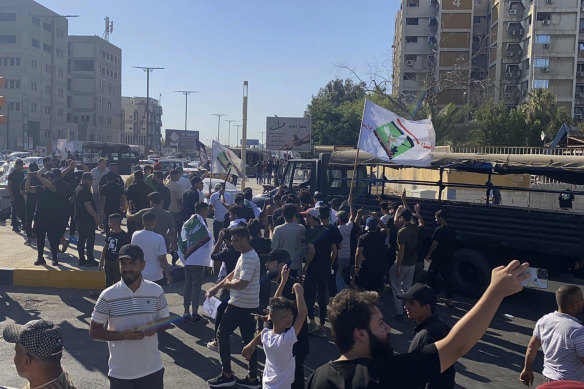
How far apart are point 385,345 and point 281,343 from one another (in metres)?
2.01

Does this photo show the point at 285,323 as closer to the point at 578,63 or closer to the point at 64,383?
the point at 64,383

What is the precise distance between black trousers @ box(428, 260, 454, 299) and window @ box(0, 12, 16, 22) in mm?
80162

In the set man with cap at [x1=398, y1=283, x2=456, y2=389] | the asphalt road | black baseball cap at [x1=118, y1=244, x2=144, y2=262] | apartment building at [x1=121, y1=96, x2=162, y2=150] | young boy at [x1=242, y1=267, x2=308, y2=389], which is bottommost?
the asphalt road

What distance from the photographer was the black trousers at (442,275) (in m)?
9.67

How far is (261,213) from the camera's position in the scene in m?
11.8

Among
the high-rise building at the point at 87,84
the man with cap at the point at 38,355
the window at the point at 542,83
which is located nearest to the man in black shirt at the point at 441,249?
the man with cap at the point at 38,355

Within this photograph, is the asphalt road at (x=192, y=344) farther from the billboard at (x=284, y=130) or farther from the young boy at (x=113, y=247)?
the billboard at (x=284, y=130)

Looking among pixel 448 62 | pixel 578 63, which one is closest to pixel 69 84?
pixel 448 62

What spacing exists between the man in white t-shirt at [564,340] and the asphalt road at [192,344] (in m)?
1.88

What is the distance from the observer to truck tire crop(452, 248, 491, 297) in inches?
397

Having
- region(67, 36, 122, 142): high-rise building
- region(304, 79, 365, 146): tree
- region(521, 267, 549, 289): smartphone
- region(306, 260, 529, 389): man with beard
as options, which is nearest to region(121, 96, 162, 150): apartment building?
region(67, 36, 122, 142): high-rise building

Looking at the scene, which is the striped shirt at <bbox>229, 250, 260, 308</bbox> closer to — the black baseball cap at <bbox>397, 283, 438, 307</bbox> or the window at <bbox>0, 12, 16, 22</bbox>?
the black baseball cap at <bbox>397, 283, 438, 307</bbox>

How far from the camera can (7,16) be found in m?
76.6

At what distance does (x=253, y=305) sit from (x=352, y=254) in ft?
11.2
